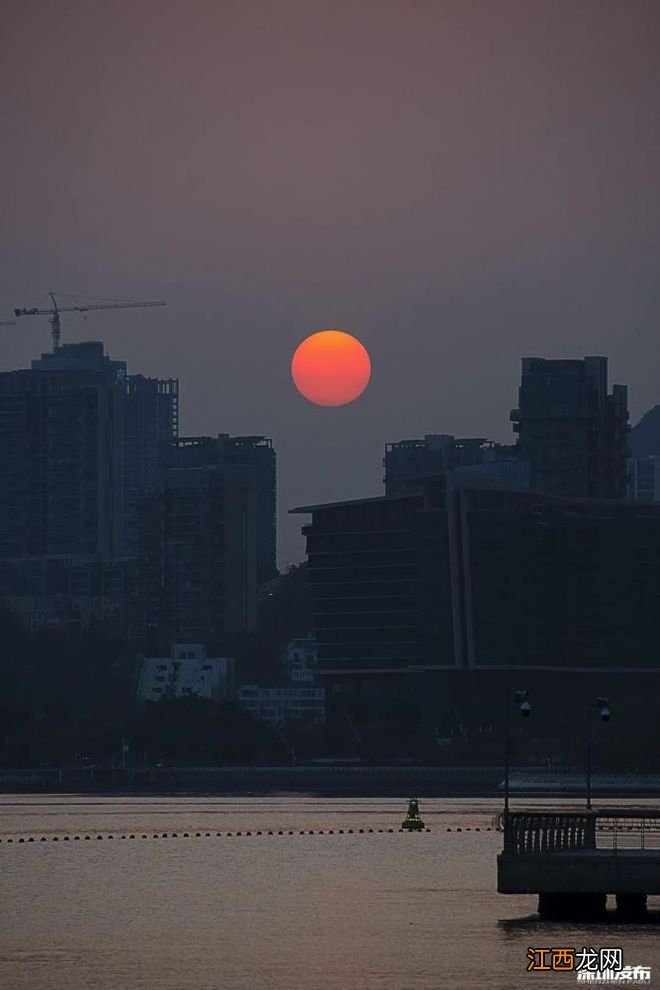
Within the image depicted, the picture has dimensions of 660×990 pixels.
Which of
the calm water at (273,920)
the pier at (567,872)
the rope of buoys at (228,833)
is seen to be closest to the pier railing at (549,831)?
the pier at (567,872)

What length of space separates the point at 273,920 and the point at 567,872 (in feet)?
52.2

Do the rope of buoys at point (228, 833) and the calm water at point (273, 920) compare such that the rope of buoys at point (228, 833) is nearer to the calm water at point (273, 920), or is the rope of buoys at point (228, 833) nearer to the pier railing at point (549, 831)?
the calm water at point (273, 920)

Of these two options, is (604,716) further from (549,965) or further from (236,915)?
(549,965)

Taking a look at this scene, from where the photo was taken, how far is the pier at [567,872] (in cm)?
9369

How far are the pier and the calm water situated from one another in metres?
1.17

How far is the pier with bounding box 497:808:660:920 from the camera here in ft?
307

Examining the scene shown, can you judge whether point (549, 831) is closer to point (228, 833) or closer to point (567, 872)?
point (567, 872)

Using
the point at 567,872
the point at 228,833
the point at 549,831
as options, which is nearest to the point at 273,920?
the point at 549,831

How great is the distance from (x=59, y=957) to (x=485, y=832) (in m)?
81.1

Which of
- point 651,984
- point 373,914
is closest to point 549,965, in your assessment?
point 651,984

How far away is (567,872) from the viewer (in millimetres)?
94438

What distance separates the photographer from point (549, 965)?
85.6 metres

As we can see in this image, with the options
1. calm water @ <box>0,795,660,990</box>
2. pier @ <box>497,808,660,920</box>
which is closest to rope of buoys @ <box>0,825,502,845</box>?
calm water @ <box>0,795,660,990</box>

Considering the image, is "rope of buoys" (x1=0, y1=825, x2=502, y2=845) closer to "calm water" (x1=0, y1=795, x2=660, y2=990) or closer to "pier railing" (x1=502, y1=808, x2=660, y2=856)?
"calm water" (x1=0, y1=795, x2=660, y2=990)
